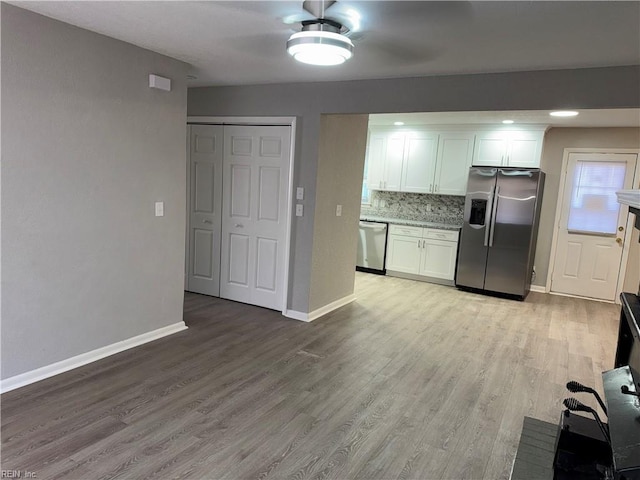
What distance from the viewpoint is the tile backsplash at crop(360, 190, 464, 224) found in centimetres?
682

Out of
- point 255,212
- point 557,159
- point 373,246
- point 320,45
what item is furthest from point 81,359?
point 557,159

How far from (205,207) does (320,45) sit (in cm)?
305

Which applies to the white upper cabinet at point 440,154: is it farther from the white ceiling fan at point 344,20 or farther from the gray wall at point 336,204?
the white ceiling fan at point 344,20

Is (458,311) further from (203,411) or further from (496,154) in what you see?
(203,411)

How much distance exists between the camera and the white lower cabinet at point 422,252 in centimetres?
632

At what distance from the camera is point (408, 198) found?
7207 mm

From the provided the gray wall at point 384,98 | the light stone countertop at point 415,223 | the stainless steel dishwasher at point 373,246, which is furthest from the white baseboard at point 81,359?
the light stone countertop at point 415,223

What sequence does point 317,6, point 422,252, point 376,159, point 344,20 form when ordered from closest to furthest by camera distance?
point 317,6, point 344,20, point 422,252, point 376,159

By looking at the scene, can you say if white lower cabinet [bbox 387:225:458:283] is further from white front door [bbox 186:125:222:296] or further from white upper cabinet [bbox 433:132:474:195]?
white front door [bbox 186:125:222:296]

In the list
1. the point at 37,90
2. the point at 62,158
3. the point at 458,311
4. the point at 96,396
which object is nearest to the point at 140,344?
the point at 96,396

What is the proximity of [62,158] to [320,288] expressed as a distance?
2665mm

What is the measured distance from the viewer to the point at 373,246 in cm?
685

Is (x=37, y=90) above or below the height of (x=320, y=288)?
above

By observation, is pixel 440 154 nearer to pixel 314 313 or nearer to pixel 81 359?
pixel 314 313
